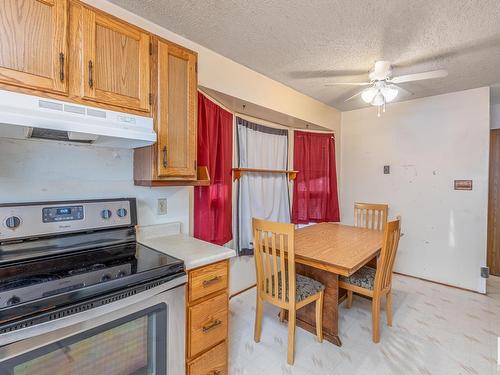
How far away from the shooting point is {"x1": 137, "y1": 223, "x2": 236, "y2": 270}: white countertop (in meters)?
1.37

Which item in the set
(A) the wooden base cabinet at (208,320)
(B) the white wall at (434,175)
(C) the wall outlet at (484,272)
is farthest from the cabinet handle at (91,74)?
(C) the wall outlet at (484,272)

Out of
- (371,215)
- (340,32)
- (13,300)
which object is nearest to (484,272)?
(371,215)

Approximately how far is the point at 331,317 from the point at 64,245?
6.29 ft

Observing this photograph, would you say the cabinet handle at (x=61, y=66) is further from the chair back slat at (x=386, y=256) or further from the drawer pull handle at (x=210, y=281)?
the chair back slat at (x=386, y=256)

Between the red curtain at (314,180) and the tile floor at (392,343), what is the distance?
4.17ft

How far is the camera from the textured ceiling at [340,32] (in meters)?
1.59

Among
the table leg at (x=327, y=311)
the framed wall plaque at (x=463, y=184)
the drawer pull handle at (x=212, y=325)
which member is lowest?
the table leg at (x=327, y=311)

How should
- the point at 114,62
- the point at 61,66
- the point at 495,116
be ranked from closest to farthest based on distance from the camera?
1. the point at 61,66
2. the point at 114,62
3. the point at 495,116

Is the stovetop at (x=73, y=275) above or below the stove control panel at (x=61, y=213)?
below

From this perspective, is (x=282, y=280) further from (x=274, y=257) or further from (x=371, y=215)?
(x=371, y=215)

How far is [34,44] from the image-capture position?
1100 mm

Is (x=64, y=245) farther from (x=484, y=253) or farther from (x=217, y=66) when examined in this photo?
(x=484, y=253)

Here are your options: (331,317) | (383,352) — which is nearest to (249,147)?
(331,317)

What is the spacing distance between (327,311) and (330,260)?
565 millimetres
